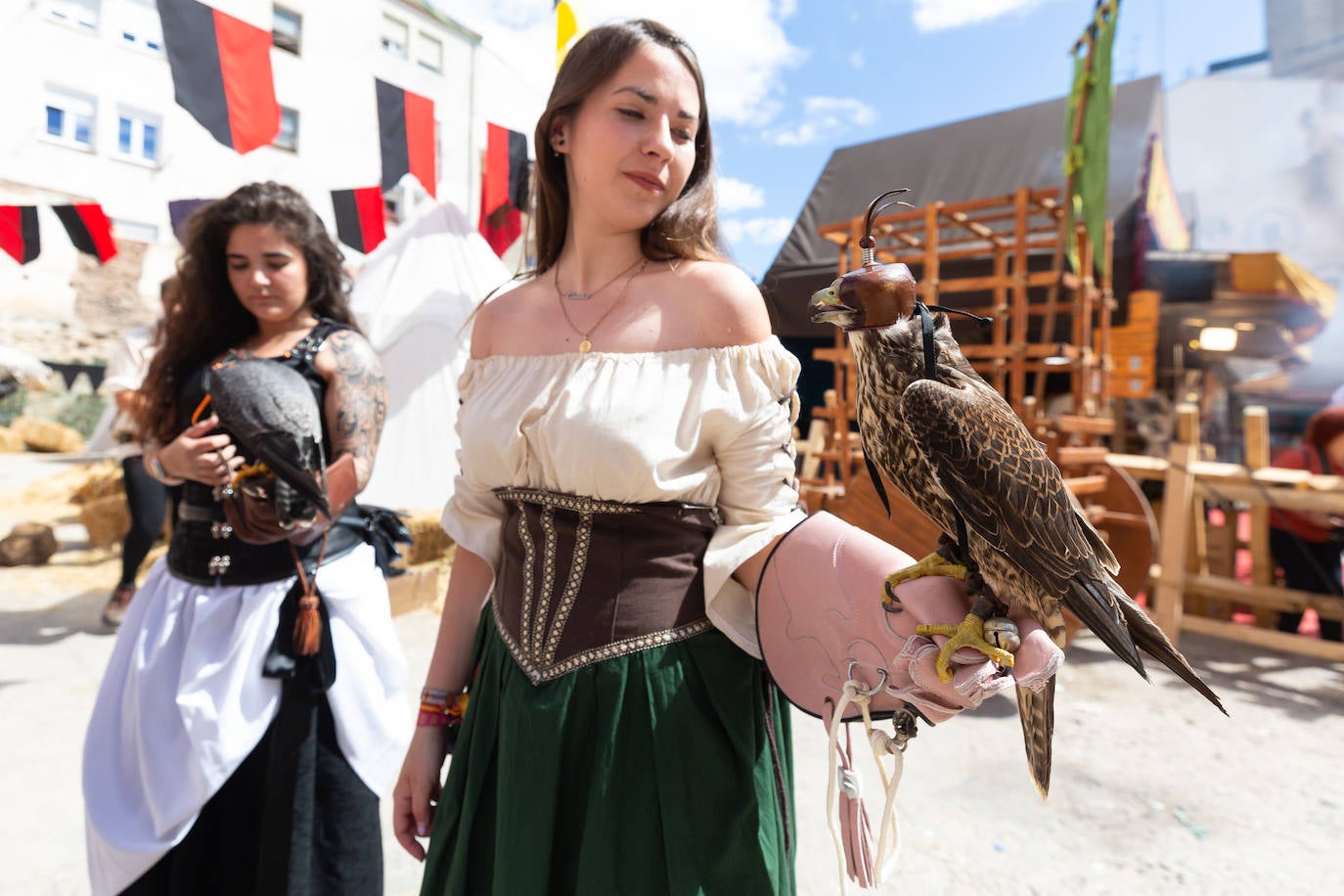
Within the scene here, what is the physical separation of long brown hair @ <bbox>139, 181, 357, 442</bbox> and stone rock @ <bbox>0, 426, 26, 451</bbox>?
1560 centimetres

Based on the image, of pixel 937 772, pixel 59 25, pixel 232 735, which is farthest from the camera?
pixel 59 25

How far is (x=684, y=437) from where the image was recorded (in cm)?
110

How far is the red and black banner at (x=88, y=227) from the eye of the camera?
496 cm

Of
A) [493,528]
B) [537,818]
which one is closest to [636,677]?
[537,818]

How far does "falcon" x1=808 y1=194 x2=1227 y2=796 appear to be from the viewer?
26.2 inches

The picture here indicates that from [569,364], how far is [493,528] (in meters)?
0.38

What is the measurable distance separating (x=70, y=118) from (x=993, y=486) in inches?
672

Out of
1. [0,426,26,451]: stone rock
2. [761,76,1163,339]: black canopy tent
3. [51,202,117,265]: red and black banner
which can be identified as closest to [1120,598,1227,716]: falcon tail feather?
[51,202,117,265]: red and black banner

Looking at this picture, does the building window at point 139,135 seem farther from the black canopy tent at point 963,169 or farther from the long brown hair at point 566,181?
the long brown hair at point 566,181

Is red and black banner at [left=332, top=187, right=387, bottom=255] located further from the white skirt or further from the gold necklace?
the gold necklace

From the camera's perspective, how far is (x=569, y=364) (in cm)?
119

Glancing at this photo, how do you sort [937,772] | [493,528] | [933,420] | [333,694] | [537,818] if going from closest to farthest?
[933,420] < [537,818] < [493,528] < [333,694] < [937,772]

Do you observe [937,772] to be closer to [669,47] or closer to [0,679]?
[669,47]

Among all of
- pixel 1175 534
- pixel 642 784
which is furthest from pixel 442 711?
pixel 1175 534
